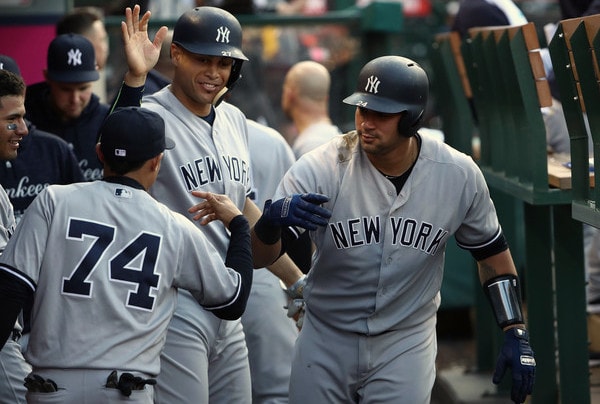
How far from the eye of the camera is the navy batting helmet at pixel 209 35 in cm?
509

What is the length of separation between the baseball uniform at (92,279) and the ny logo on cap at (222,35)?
1.14 meters

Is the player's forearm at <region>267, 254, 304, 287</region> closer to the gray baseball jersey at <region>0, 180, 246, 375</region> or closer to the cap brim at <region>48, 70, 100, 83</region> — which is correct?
the gray baseball jersey at <region>0, 180, 246, 375</region>

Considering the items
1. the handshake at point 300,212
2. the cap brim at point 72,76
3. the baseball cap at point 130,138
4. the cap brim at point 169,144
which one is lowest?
the handshake at point 300,212

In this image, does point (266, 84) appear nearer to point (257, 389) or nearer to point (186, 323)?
point (257, 389)

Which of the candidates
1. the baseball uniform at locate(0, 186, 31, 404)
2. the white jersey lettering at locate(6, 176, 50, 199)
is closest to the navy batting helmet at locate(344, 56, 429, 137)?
the baseball uniform at locate(0, 186, 31, 404)

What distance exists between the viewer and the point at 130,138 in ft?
13.8

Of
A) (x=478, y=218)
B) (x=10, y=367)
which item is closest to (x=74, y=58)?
(x=10, y=367)

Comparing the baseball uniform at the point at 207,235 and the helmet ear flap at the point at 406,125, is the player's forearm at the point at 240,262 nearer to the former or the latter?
the baseball uniform at the point at 207,235

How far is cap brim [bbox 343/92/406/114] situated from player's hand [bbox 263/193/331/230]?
462 mm

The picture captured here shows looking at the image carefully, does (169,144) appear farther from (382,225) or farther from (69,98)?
(69,98)

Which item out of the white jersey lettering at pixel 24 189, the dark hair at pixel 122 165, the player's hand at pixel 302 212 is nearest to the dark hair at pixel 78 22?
the white jersey lettering at pixel 24 189

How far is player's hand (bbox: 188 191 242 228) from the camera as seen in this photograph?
4.54 metres

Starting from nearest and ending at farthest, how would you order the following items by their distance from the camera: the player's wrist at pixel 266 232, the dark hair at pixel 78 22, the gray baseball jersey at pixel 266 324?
the player's wrist at pixel 266 232 < the gray baseball jersey at pixel 266 324 < the dark hair at pixel 78 22

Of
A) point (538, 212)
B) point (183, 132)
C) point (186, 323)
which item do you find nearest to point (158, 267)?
point (186, 323)
